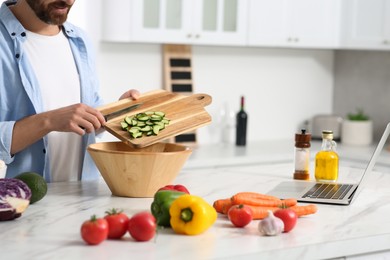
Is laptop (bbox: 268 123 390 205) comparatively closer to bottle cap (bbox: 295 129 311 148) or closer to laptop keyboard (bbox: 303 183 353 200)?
laptop keyboard (bbox: 303 183 353 200)

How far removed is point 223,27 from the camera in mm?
4809

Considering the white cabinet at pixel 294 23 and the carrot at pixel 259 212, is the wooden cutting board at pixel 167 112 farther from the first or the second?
the white cabinet at pixel 294 23

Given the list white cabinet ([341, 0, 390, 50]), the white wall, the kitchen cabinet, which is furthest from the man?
white cabinet ([341, 0, 390, 50])

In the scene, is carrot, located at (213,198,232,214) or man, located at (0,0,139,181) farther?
man, located at (0,0,139,181)

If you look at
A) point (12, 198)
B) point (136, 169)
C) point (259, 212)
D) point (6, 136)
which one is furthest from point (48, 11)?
point (259, 212)

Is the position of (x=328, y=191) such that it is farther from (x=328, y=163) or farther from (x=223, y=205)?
(x=223, y=205)

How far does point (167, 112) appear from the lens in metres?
2.76

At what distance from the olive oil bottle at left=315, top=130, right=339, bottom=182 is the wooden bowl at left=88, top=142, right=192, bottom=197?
60 cm

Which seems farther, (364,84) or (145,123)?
(364,84)

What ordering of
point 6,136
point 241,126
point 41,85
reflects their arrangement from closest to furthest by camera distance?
point 6,136 < point 41,85 < point 241,126

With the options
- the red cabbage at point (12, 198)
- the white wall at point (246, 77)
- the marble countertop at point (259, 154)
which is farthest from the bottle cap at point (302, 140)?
the white wall at point (246, 77)

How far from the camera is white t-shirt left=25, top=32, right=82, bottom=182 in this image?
298 cm

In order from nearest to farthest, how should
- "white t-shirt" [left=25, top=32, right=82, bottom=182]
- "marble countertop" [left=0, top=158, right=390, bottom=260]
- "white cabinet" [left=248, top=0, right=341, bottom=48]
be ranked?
1. "marble countertop" [left=0, top=158, right=390, bottom=260]
2. "white t-shirt" [left=25, top=32, right=82, bottom=182]
3. "white cabinet" [left=248, top=0, right=341, bottom=48]

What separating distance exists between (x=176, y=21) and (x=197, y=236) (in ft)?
8.97
